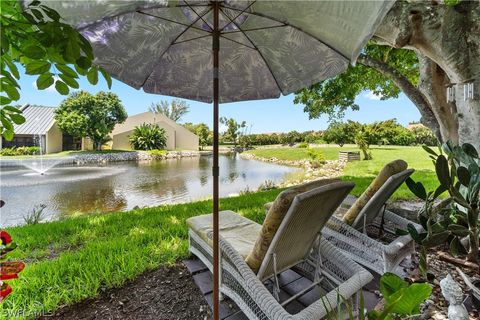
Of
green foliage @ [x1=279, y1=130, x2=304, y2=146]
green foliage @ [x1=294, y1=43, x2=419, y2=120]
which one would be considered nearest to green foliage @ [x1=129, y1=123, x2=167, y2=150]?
green foliage @ [x1=279, y1=130, x2=304, y2=146]

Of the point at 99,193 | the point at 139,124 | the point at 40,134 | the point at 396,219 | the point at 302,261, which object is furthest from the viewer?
the point at 139,124

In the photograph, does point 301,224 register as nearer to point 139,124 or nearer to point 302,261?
point 302,261

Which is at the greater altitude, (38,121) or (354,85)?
(38,121)

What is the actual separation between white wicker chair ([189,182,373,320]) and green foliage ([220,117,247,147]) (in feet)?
120

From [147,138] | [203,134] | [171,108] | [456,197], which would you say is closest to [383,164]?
[456,197]

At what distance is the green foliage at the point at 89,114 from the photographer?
21934 mm

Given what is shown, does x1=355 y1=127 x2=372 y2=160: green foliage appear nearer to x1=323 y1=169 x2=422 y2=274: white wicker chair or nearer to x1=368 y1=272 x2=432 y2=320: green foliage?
x1=323 y1=169 x2=422 y2=274: white wicker chair

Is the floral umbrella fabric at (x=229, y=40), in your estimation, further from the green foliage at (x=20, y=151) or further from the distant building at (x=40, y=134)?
the distant building at (x=40, y=134)

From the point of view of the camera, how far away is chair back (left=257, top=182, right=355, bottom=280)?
4.95 feet

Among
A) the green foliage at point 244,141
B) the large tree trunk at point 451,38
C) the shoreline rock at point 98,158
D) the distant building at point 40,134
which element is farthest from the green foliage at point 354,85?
the green foliage at point 244,141

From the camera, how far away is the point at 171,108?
4088 centimetres

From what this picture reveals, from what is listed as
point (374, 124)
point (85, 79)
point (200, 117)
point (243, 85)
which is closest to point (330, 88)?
point (243, 85)

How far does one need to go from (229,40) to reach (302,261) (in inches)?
82.7

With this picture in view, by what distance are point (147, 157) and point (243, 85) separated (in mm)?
21414
